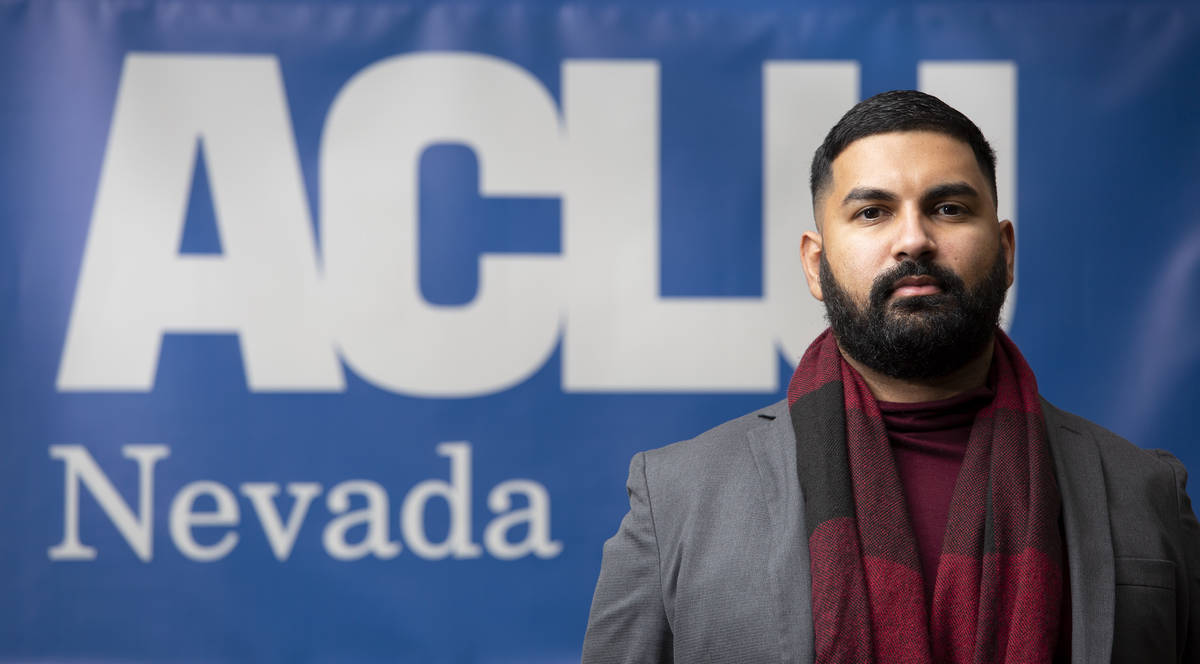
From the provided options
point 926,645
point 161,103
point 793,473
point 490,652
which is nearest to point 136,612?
point 490,652

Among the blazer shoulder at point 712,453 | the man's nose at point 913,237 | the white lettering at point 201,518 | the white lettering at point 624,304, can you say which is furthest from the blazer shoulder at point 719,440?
the white lettering at point 201,518

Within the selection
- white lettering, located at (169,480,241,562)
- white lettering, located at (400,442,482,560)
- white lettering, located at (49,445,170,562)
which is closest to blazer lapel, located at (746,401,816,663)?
white lettering, located at (400,442,482,560)

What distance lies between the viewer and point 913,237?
91 centimetres

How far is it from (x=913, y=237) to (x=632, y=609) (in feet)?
1.44

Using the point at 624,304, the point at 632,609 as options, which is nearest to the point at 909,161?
the point at 632,609

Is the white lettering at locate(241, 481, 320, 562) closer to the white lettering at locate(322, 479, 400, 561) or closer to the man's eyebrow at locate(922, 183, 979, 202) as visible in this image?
the white lettering at locate(322, 479, 400, 561)

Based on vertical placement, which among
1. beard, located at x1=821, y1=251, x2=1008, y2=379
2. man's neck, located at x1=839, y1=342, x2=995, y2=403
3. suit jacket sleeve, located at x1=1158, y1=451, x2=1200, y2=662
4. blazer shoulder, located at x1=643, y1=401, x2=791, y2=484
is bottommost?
suit jacket sleeve, located at x1=1158, y1=451, x2=1200, y2=662

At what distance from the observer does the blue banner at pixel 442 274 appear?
174 centimetres

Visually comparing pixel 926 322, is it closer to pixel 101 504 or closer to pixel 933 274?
pixel 933 274

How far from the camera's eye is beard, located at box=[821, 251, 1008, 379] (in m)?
0.93

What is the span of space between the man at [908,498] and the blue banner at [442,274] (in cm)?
75

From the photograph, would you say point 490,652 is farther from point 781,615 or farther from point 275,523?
point 781,615

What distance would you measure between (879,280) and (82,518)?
1436 millimetres

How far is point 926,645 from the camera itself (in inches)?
32.9
